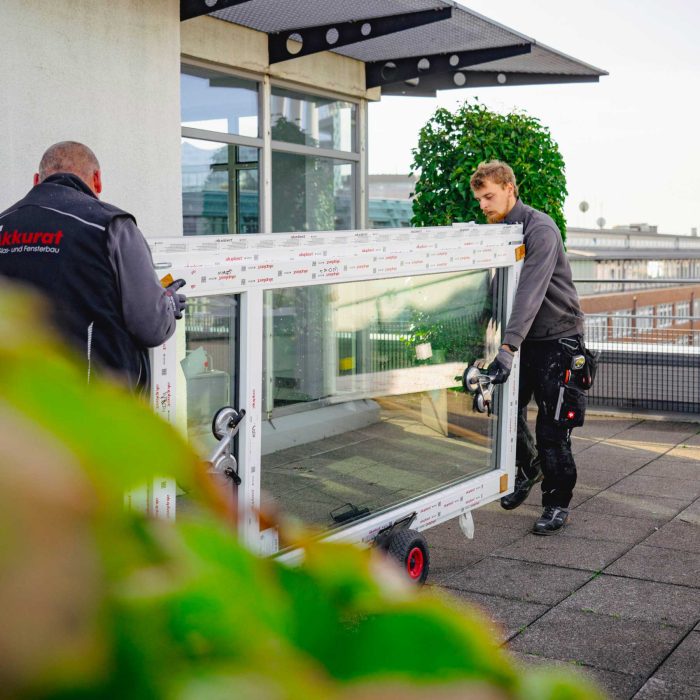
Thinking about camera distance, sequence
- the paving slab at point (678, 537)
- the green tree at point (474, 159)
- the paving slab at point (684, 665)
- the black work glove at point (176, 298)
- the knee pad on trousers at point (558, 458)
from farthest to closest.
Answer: the green tree at point (474, 159), the knee pad on trousers at point (558, 458), the paving slab at point (678, 537), the paving slab at point (684, 665), the black work glove at point (176, 298)

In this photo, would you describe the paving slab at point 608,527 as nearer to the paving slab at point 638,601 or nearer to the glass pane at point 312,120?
the paving slab at point 638,601

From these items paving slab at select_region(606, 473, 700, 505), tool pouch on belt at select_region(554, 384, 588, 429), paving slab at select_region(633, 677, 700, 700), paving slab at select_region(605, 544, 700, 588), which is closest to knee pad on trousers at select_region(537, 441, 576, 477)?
tool pouch on belt at select_region(554, 384, 588, 429)

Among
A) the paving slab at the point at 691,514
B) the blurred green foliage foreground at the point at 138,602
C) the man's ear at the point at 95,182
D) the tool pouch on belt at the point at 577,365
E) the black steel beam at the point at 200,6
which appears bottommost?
the paving slab at the point at 691,514

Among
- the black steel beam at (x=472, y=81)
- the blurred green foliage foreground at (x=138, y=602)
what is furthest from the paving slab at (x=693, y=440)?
the blurred green foliage foreground at (x=138, y=602)

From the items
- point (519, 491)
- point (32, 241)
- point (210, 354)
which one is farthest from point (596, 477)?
point (32, 241)

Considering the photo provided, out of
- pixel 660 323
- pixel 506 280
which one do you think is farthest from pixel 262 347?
pixel 660 323

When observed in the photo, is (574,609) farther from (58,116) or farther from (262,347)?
(58,116)

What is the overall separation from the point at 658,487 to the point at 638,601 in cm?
238

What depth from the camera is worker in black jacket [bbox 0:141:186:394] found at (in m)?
2.92

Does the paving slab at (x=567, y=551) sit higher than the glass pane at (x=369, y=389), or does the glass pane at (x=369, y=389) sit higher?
the glass pane at (x=369, y=389)

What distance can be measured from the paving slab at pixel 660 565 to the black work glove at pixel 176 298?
2665mm

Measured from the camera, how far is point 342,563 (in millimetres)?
392

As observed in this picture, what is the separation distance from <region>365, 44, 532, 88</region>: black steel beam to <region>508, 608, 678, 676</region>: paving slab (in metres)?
5.38

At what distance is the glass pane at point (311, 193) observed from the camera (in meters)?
8.33
